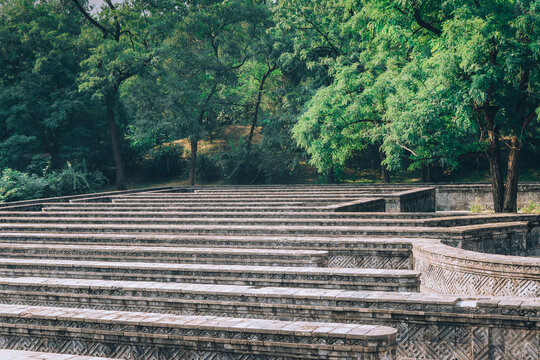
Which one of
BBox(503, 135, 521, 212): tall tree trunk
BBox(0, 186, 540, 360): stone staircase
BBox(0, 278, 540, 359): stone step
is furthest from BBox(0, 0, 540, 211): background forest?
BBox(0, 278, 540, 359): stone step

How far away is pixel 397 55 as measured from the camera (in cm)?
1838

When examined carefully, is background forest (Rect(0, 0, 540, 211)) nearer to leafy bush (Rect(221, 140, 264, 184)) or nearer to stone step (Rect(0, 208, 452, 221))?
leafy bush (Rect(221, 140, 264, 184))

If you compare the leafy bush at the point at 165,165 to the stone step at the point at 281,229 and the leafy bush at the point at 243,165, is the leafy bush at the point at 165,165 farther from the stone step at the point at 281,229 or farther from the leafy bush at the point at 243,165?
the stone step at the point at 281,229

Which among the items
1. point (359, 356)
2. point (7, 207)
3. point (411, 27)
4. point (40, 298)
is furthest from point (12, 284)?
point (411, 27)

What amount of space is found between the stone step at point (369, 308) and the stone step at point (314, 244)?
3.18m

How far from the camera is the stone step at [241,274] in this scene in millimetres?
7547

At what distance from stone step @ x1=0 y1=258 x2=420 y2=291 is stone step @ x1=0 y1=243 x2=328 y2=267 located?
3.19 ft

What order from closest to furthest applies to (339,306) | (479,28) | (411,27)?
1. (339,306)
2. (479,28)
3. (411,27)

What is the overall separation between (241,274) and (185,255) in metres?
2.16

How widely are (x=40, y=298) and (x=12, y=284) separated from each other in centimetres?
61

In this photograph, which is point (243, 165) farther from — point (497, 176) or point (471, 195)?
point (497, 176)

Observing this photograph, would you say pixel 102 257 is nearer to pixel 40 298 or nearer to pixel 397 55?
pixel 40 298

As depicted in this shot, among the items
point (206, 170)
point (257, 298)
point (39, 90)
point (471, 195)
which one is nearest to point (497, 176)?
point (471, 195)

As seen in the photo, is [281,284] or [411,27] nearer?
[281,284]
